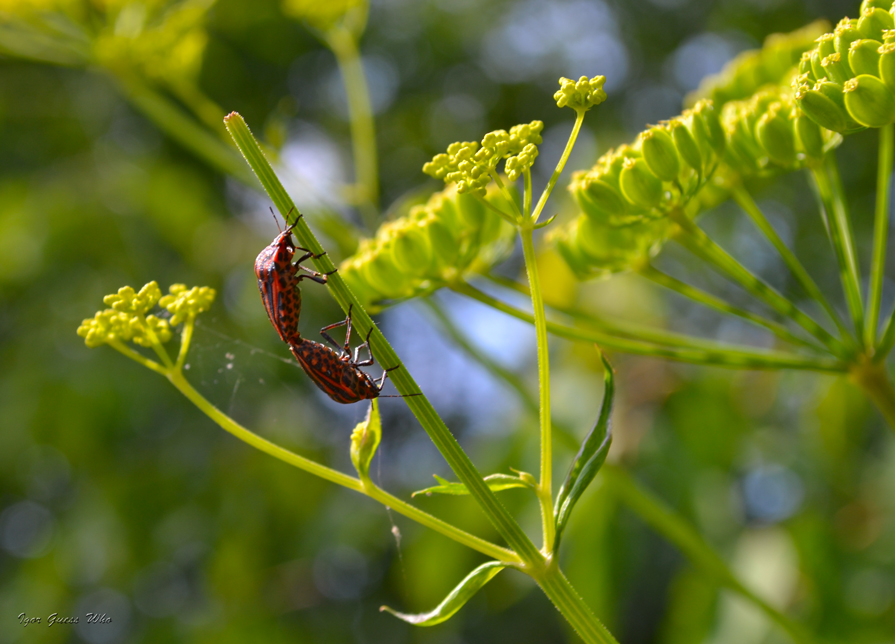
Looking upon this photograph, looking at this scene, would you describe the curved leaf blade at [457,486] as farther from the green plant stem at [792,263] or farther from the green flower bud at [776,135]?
the green flower bud at [776,135]

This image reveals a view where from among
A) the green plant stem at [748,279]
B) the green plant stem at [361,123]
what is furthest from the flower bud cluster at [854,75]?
the green plant stem at [361,123]

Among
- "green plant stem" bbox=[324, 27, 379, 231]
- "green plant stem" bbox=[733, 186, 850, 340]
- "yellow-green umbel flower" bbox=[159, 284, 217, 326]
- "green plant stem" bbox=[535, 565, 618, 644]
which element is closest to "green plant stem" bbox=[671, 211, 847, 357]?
"green plant stem" bbox=[733, 186, 850, 340]

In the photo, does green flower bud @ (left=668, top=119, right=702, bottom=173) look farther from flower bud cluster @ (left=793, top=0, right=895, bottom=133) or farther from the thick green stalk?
the thick green stalk

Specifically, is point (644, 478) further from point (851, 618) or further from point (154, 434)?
point (154, 434)

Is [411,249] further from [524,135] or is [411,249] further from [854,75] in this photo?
[854,75]

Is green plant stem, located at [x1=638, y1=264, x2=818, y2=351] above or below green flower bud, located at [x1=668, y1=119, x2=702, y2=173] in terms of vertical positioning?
below

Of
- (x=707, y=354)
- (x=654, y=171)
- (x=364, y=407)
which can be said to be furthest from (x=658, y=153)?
(x=364, y=407)
